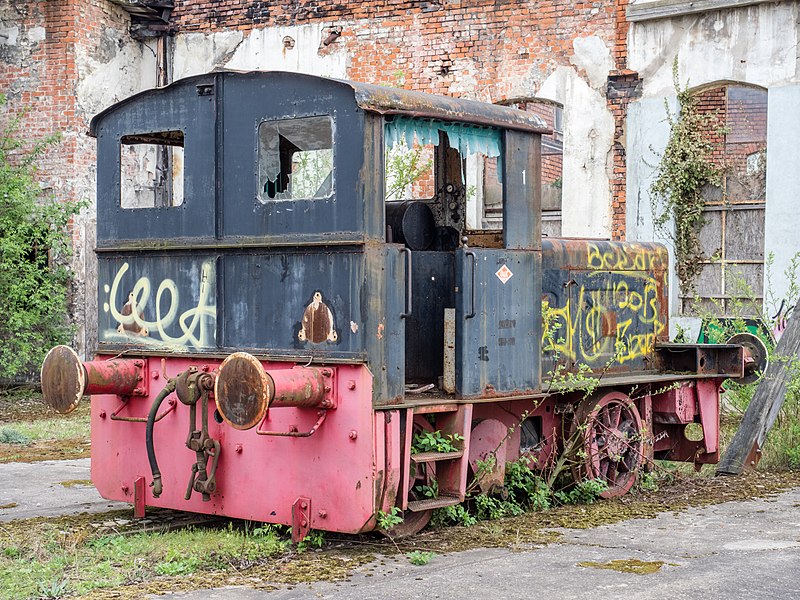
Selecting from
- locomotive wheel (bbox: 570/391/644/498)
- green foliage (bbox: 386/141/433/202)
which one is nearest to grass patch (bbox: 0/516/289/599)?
locomotive wheel (bbox: 570/391/644/498)

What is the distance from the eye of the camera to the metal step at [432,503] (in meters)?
7.50

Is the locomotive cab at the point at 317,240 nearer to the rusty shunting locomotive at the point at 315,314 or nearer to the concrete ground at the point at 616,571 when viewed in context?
the rusty shunting locomotive at the point at 315,314

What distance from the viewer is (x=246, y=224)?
305 inches

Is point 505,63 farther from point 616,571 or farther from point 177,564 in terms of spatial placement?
point 177,564

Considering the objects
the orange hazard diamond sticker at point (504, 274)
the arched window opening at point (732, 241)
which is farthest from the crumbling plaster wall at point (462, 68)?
the orange hazard diamond sticker at point (504, 274)

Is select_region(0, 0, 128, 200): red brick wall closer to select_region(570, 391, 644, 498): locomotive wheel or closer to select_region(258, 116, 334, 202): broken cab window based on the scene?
select_region(570, 391, 644, 498): locomotive wheel

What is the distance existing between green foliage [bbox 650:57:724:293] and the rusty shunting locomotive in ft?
20.8

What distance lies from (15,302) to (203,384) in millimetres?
10216

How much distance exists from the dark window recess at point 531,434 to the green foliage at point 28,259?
9516 mm

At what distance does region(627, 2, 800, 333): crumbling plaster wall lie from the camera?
1443 cm

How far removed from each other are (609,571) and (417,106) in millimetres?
2992

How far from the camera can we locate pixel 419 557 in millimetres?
7023

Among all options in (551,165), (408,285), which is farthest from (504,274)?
(551,165)

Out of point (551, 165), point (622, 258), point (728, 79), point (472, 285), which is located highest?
point (728, 79)
